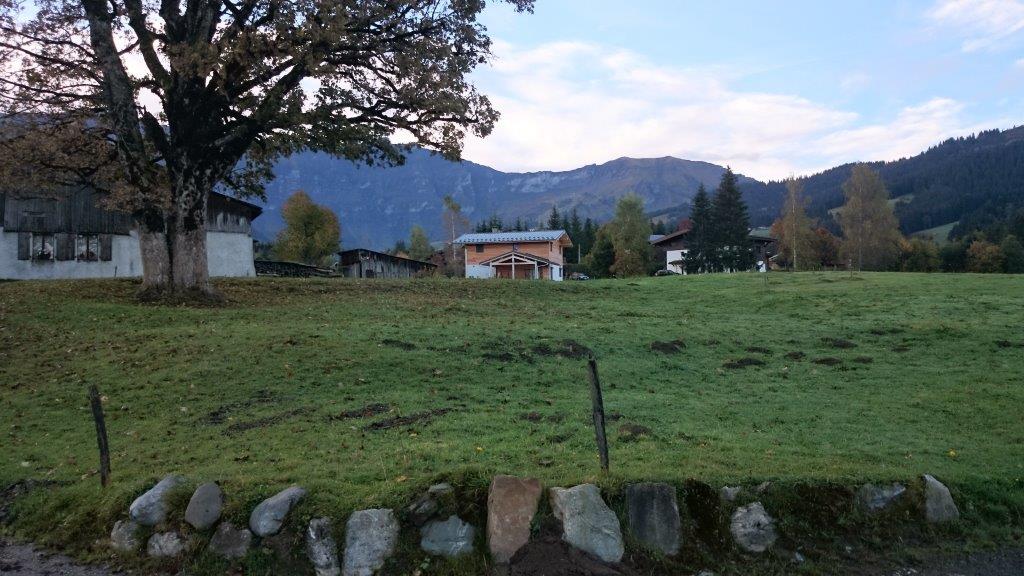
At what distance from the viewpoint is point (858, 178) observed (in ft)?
248

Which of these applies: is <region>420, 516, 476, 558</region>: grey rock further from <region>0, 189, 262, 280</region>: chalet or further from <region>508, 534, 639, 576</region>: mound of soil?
<region>0, 189, 262, 280</region>: chalet

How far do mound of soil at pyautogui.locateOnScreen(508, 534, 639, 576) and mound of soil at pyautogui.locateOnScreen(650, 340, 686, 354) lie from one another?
11305 millimetres

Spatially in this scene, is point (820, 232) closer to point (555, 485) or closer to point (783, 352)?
point (783, 352)

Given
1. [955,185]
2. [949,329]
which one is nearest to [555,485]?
[949,329]

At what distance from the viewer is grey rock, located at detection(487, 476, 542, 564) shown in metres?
6.73

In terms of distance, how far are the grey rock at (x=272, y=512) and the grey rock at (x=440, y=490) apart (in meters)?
1.43

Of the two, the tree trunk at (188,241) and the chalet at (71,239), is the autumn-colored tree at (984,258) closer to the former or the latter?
the chalet at (71,239)

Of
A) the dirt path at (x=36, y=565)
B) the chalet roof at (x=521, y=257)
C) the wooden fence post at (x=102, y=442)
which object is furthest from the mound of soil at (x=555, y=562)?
the chalet roof at (x=521, y=257)

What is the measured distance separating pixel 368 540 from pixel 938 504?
21.4 feet

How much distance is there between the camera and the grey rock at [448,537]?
6.77 meters

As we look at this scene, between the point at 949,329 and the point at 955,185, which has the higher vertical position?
the point at 955,185

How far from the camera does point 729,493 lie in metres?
7.31

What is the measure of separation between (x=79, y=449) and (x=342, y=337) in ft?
24.4

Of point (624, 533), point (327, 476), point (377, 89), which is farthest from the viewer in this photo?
point (377, 89)
